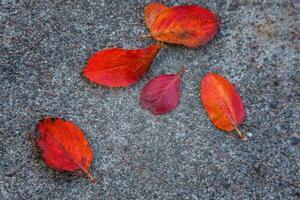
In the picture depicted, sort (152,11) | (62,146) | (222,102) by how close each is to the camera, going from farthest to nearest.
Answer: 1. (152,11)
2. (222,102)
3. (62,146)

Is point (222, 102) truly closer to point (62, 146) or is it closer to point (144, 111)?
point (144, 111)

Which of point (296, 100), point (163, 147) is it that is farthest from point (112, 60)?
point (296, 100)

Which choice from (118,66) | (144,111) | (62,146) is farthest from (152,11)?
(62,146)

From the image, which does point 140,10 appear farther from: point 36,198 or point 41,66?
point 36,198

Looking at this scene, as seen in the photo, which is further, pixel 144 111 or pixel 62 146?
pixel 144 111

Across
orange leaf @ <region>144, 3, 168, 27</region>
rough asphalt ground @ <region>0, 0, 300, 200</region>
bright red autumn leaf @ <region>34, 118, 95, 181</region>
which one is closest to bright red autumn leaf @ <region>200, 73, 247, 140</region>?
rough asphalt ground @ <region>0, 0, 300, 200</region>

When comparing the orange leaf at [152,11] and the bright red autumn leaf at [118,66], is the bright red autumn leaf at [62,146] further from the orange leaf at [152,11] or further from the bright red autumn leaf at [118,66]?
the orange leaf at [152,11]
